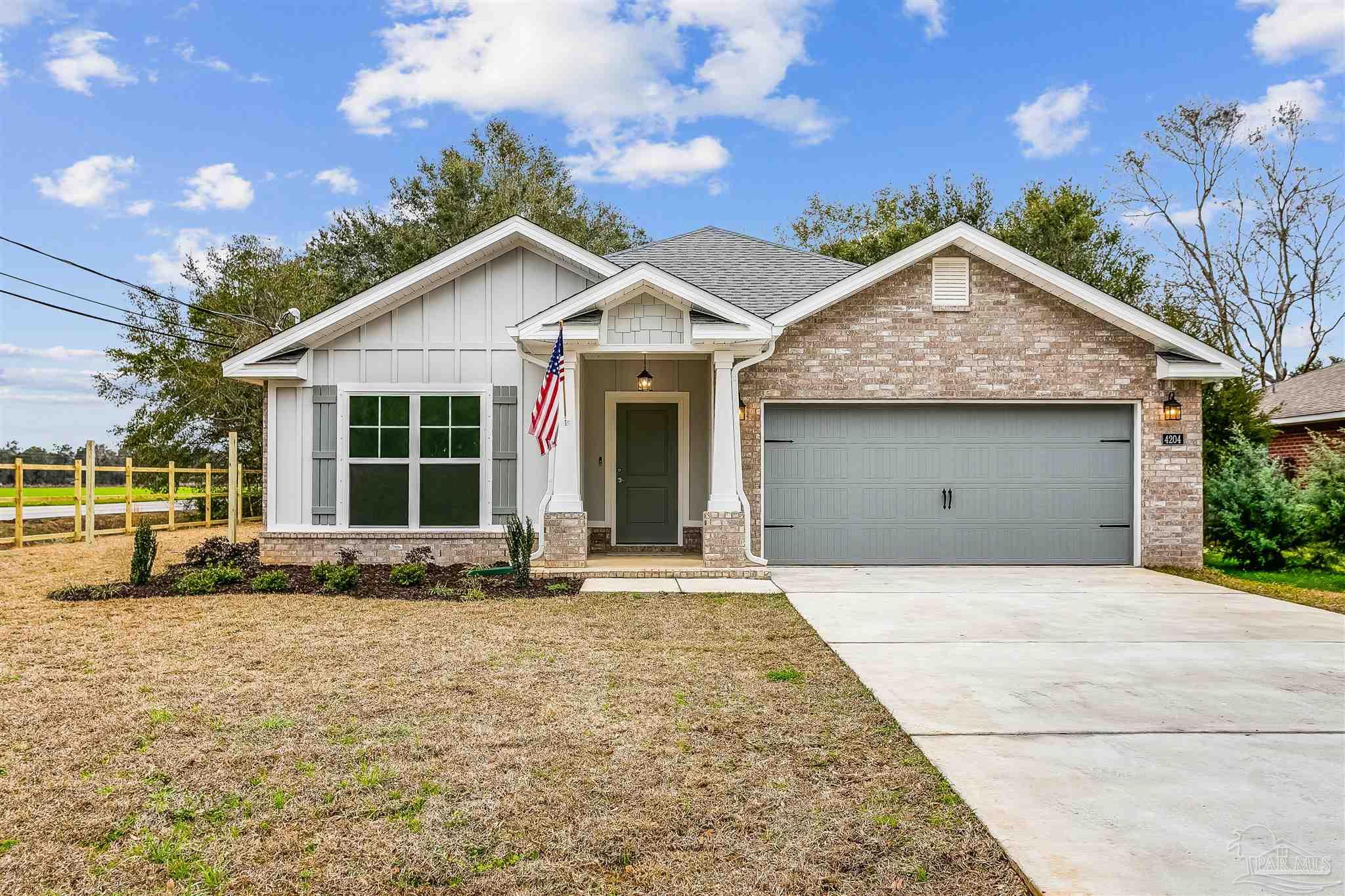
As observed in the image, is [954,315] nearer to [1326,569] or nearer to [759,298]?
[759,298]

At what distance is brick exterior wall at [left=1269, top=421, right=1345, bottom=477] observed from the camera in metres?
16.4

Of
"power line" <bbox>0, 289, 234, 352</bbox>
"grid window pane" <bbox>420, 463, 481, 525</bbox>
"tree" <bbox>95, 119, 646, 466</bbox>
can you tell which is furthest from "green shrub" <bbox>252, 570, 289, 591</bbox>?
"tree" <bbox>95, 119, 646, 466</bbox>

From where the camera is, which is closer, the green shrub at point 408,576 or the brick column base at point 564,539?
the green shrub at point 408,576

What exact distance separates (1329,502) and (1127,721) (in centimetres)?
910

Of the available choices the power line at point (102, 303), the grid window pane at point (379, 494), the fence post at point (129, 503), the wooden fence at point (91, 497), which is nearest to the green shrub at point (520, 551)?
the grid window pane at point (379, 494)

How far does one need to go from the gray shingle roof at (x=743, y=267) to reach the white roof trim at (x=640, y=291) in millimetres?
1069

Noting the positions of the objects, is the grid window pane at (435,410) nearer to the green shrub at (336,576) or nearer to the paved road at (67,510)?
the green shrub at (336,576)

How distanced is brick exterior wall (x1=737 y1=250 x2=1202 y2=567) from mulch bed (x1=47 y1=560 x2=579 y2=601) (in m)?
3.22

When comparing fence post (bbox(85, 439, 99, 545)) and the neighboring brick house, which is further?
the neighboring brick house

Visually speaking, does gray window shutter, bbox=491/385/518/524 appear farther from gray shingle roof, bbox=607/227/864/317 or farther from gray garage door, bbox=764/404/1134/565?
gray garage door, bbox=764/404/1134/565

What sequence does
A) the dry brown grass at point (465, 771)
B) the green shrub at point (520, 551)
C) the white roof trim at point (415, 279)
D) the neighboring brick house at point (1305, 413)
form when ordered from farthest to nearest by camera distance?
1. the neighboring brick house at point (1305, 413)
2. the white roof trim at point (415, 279)
3. the green shrub at point (520, 551)
4. the dry brown grass at point (465, 771)

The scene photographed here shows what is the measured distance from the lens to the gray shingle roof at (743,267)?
36.4 feet

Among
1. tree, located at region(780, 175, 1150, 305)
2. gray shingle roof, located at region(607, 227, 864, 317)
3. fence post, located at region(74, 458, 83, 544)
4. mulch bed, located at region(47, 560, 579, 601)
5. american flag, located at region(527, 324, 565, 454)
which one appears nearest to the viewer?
mulch bed, located at region(47, 560, 579, 601)

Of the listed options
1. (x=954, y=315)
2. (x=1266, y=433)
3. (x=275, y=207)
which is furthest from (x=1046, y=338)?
(x=275, y=207)
